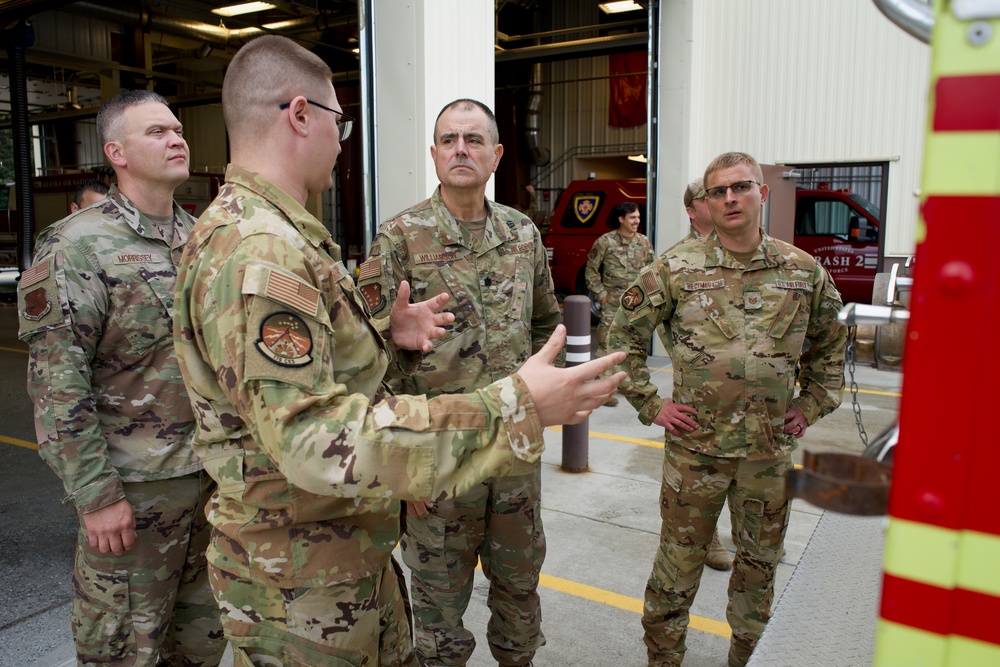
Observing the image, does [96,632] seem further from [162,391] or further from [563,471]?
[563,471]

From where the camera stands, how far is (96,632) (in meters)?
2.29

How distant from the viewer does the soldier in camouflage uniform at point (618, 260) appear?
341 inches

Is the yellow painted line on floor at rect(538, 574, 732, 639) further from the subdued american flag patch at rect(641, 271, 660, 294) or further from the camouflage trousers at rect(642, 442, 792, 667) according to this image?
the subdued american flag patch at rect(641, 271, 660, 294)

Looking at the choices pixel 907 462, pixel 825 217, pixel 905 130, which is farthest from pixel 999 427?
pixel 825 217

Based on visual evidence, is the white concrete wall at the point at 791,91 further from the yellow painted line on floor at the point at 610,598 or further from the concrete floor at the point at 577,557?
the yellow painted line on floor at the point at 610,598

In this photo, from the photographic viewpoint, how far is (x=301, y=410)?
1318 millimetres

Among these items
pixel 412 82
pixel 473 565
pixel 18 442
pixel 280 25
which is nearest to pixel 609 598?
pixel 473 565

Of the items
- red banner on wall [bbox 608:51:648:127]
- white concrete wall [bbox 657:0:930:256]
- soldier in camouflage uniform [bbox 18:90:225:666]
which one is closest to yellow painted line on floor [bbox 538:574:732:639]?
soldier in camouflage uniform [bbox 18:90:225:666]

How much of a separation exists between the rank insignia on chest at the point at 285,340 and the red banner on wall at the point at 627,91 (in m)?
20.3

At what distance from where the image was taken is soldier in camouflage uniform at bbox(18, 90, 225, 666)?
2.23 m

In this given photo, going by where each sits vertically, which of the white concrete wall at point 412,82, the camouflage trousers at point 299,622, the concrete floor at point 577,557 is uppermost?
the white concrete wall at point 412,82

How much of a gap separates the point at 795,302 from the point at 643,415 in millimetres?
711

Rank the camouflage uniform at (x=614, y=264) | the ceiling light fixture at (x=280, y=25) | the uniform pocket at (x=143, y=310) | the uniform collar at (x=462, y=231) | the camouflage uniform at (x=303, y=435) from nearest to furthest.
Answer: the camouflage uniform at (x=303, y=435), the uniform pocket at (x=143, y=310), the uniform collar at (x=462, y=231), the camouflage uniform at (x=614, y=264), the ceiling light fixture at (x=280, y=25)

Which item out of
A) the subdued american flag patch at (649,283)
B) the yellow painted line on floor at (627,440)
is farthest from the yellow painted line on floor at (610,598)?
the yellow painted line on floor at (627,440)
